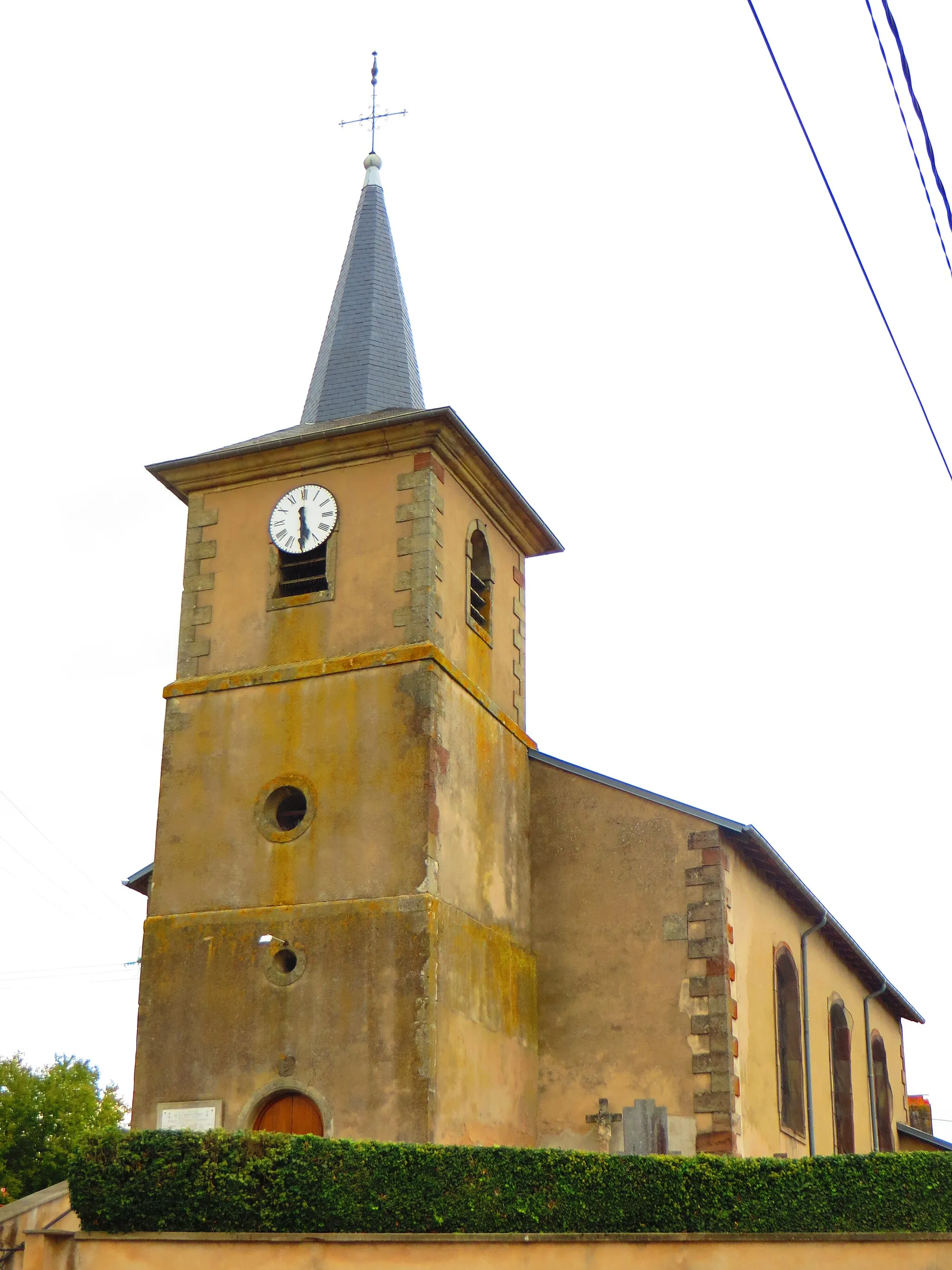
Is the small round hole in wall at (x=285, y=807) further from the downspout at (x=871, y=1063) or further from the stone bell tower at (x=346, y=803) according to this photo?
the downspout at (x=871, y=1063)

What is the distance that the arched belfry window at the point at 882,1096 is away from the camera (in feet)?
85.5

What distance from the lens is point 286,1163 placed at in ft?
43.0

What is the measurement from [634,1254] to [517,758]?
25.0ft

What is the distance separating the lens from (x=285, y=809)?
17.9m

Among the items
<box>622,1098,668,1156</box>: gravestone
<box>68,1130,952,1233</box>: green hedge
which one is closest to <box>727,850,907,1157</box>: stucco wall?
<box>622,1098,668,1156</box>: gravestone

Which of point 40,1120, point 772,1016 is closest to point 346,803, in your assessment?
point 772,1016

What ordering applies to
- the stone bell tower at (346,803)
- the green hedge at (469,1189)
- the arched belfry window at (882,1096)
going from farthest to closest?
the arched belfry window at (882,1096) < the stone bell tower at (346,803) < the green hedge at (469,1189)

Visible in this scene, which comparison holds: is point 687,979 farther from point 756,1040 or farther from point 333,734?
point 333,734

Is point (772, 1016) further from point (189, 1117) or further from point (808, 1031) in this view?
point (189, 1117)

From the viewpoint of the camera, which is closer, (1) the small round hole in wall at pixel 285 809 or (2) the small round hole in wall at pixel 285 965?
(2) the small round hole in wall at pixel 285 965

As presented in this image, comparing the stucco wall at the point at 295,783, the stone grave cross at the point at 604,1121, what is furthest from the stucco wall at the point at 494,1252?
the stucco wall at the point at 295,783

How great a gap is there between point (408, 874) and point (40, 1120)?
20752 mm

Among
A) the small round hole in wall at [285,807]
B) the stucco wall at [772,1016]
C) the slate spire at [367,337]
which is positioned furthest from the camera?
the slate spire at [367,337]

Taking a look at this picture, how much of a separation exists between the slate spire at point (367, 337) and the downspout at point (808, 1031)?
892cm
